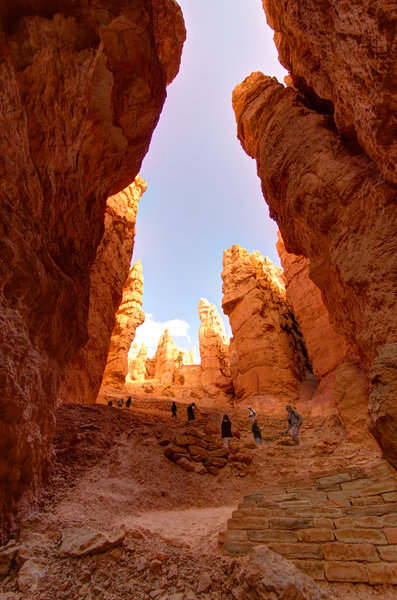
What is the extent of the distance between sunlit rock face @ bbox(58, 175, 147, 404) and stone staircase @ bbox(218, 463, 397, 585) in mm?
7962

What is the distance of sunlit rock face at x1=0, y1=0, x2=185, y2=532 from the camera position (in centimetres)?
509

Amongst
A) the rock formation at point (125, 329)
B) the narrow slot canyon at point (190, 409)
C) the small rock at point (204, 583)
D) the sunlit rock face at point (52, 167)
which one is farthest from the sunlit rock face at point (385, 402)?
the rock formation at point (125, 329)

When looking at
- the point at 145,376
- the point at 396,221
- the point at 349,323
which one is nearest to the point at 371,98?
the point at 396,221

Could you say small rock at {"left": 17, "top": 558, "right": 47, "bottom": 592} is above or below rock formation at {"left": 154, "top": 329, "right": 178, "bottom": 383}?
below

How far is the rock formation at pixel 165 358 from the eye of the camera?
40.6m

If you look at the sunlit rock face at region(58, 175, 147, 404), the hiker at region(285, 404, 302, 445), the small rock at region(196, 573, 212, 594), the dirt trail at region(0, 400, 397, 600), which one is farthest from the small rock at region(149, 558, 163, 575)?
the sunlit rock face at region(58, 175, 147, 404)

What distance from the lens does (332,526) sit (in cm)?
473

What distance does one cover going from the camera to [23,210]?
5.64 metres

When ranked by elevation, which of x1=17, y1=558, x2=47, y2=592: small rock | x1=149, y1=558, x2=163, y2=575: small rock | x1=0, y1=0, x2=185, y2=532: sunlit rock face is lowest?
x1=149, y1=558, x2=163, y2=575: small rock

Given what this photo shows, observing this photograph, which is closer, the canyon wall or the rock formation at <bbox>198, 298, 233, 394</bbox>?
the canyon wall

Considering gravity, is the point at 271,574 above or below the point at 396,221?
below

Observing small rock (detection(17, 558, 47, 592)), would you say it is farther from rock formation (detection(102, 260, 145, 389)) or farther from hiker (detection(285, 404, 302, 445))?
rock formation (detection(102, 260, 145, 389))

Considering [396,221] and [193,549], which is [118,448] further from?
[396,221]

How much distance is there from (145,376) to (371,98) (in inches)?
1735
